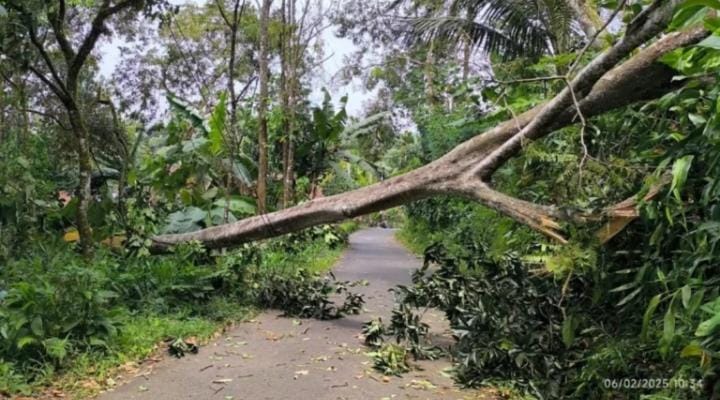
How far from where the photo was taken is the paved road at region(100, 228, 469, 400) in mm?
3877

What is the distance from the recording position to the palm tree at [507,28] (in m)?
6.83

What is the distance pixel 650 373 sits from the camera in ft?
9.62

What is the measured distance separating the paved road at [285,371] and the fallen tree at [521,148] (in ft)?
4.29

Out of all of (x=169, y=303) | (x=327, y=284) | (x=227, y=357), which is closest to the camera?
(x=227, y=357)

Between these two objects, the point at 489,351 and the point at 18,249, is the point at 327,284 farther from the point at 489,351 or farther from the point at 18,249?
the point at 18,249

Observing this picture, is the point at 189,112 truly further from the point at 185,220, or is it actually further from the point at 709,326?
the point at 709,326

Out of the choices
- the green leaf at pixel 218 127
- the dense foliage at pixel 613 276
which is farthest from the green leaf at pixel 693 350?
the green leaf at pixel 218 127

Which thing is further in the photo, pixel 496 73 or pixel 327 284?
pixel 496 73

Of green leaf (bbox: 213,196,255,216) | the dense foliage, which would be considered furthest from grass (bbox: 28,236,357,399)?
green leaf (bbox: 213,196,255,216)

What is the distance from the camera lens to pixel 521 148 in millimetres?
4586

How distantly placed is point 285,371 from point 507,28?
585cm

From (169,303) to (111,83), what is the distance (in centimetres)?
1527

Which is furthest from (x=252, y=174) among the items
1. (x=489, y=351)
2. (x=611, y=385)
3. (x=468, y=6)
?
(x=611, y=385)

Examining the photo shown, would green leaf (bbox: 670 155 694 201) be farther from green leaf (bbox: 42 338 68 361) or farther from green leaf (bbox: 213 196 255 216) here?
green leaf (bbox: 213 196 255 216)
